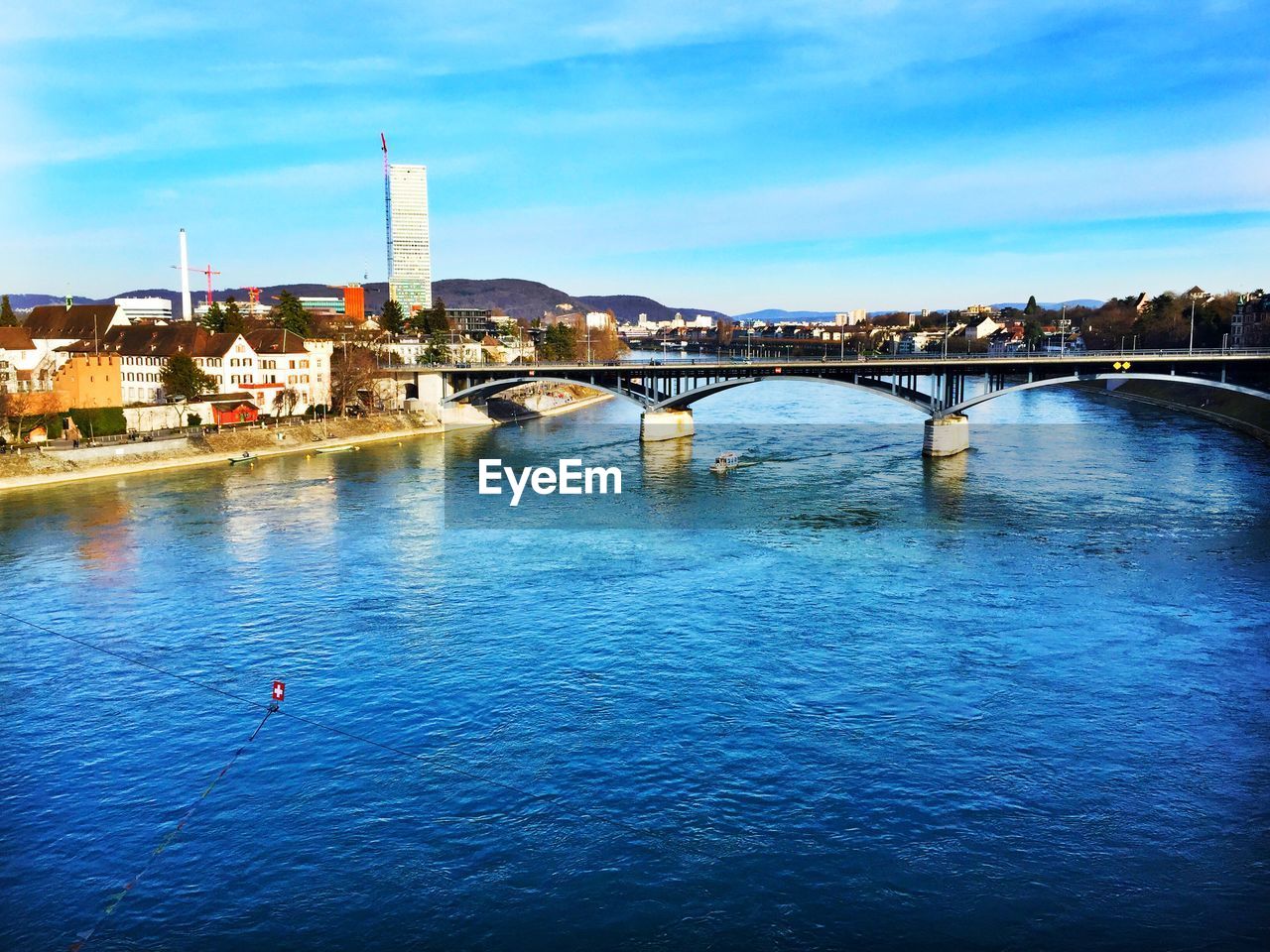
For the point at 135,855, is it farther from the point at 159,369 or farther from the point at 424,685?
the point at 159,369

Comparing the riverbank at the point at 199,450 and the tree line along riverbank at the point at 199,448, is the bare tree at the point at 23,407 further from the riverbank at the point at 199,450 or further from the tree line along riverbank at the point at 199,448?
the riverbank at the point at 199,450

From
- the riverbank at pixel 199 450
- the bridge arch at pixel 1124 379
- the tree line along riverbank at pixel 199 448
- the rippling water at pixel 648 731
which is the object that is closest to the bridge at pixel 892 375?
the bridge arch at pixel 1124 379

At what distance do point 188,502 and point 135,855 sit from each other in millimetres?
41601

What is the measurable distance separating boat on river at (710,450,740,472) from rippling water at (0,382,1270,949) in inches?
651

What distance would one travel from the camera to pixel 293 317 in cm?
11406

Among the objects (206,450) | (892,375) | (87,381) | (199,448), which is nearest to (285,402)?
(87,381)

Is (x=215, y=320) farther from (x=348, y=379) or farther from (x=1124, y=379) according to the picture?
(x=1124, y=379)

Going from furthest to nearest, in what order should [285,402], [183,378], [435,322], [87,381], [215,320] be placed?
[435,322] < [215,320] < [285,402] < [87,381] < [183,378]

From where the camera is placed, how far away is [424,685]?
2928 cm

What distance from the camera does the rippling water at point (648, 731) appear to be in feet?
61.4

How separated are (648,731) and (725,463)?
1800 inches

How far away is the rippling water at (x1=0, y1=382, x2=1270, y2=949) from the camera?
18.7 meters

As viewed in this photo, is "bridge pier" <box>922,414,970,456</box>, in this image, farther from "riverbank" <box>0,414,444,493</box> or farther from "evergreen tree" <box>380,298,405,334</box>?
"evergreen tree" <box>380,298,405,334</box>

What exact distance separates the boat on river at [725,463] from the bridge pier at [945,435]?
14961 millimetres
